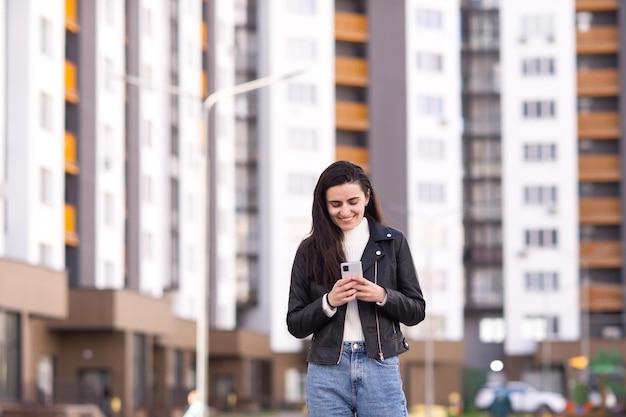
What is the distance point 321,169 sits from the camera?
95438 millimetres

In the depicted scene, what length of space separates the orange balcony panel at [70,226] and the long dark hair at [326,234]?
51.4 metres

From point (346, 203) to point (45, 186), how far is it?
48240 mm

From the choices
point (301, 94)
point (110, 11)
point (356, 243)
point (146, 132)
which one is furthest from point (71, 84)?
point (356, 243)

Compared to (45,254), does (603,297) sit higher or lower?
higher

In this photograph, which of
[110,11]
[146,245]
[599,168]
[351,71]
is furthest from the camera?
[599,168]

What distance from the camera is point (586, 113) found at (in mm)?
107750

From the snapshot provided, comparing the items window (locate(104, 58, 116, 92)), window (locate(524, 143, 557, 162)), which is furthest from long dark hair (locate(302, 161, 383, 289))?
window (locate(524, 143, 557, 162))

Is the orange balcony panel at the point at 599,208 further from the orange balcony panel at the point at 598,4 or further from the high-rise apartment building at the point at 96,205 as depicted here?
the high-rise apartment building at the point at 96,205

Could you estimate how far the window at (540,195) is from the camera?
10619 centimetres

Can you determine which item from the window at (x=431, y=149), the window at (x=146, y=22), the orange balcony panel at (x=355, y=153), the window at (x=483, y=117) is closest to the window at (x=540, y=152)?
the window at (x=483, y=117)

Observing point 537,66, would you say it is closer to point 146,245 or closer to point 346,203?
point 146,245

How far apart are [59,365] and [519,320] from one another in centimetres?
5350

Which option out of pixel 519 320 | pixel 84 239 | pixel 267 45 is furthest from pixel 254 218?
pixel 84 239

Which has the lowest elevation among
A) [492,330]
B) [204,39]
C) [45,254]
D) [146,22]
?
[492,330]
